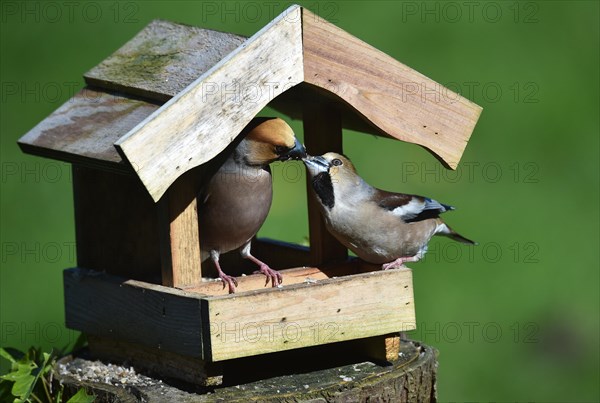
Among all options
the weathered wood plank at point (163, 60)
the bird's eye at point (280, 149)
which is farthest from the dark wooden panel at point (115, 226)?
the bird's eye at point (280, 149)

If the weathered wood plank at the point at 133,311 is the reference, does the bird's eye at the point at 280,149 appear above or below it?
above

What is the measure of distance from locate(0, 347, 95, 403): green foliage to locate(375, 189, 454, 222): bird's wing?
1658 mm

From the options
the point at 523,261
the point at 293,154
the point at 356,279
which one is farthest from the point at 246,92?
the point at 523,261

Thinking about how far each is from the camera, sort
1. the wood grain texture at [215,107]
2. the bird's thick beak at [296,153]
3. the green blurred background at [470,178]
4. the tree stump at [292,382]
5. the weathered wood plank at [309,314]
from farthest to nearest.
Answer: the green blurred background at [470,178]
the bird's thick beak at [296,153]
the tree stump at [292,382]
the weathered wood plank at [309,314]
the wood grain texture at [215,107]

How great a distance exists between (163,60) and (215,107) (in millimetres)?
774

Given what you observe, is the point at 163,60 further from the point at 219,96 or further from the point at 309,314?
the point at 309,314

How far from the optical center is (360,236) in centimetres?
520

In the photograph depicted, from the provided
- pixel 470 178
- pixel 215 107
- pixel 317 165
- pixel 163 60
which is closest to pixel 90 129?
pixel 163 60

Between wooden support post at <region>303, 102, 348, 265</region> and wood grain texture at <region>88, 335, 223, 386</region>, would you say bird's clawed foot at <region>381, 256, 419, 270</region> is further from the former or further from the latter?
wood grain texture at <region>88, 335, 223, 386</region>

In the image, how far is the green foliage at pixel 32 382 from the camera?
4.78m

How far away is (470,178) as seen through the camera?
9.27m

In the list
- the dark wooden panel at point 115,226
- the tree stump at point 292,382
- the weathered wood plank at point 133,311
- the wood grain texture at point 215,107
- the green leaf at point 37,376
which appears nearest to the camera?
the wood grain texture at point 215,107

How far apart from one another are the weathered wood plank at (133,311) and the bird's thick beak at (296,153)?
82 centimetres

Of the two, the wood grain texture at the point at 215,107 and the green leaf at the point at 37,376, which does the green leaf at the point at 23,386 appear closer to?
the green leaf at the point at 37,376
